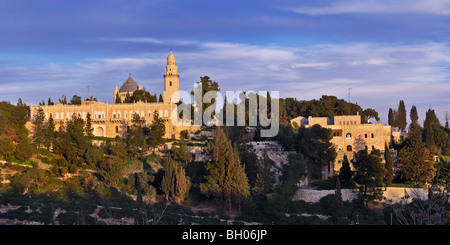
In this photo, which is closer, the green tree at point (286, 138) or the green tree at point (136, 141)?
the green tree at point (286, 138)

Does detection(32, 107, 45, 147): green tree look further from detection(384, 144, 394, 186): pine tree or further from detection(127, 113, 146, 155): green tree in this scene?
detection(384, 144, 394, 186): pine tree

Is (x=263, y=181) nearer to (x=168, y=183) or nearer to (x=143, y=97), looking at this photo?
(x=168, y=183)

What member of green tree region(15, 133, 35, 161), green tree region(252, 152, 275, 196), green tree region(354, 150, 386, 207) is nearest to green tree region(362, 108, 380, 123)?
green tree region(354, 150, 386, 207)

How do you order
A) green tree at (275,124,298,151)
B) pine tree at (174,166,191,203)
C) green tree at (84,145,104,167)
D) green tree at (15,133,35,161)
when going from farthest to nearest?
green tree at (275,124,298,151)
green tree at (15,133,35,161)
green tree at (84,145,104,167)
pine tree at (174,166,191,203)

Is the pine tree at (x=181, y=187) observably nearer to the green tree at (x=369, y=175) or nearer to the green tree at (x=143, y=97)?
the green tree at (x=369, y=175)

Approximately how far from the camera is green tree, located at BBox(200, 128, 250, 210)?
38.7 metres

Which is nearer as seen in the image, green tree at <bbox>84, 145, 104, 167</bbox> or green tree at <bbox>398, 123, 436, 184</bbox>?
green tree at <bbox>398, 123, 436, 184</bbox>

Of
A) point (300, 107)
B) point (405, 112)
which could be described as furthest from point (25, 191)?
point (405, 112)

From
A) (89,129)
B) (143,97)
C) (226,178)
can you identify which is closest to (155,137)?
(89,129)

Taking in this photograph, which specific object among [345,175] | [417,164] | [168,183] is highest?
[417,164]

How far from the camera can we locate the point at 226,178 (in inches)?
1551

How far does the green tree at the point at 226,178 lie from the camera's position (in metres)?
38.7

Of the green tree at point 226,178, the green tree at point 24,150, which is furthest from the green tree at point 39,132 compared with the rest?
the green tree at point 226,178

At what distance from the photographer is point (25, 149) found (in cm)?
4662
